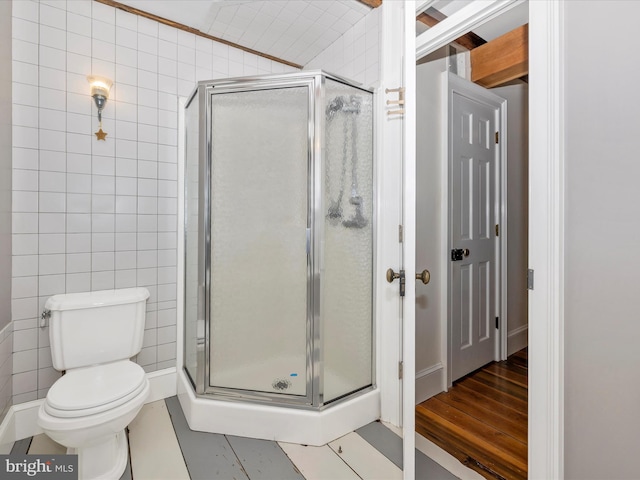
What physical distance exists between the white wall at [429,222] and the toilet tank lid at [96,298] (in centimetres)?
169

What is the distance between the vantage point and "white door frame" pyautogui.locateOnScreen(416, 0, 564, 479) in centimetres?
110

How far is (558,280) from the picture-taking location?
1106mm

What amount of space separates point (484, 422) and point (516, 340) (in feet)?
4.03

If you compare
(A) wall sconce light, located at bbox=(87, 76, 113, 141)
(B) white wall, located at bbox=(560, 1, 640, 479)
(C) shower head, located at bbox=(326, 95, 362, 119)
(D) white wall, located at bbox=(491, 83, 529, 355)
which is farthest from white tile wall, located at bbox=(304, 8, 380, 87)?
(A) wall sconce light, located at bbox=(87, 76, 113, 141)

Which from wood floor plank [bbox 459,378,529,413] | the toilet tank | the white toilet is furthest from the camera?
wood floor plank [bbox 459,378,529,413]

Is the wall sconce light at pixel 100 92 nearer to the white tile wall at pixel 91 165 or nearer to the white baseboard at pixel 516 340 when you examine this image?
the white tile wall at pixel 91 165

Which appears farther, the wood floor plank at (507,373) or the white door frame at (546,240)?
the wood floor plank at (507,373)

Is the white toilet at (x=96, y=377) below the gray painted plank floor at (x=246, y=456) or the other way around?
the other way around

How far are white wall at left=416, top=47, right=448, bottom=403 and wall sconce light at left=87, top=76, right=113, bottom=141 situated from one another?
1.82 meters

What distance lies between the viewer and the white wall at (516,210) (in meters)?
2.64

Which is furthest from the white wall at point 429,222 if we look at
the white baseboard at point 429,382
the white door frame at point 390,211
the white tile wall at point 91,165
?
the white tile wall at point 91,165

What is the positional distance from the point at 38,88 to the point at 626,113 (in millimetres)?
2583

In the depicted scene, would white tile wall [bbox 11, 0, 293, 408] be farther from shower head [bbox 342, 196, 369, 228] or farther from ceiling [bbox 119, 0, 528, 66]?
shower head [bbox 342, 196, 369, 228]

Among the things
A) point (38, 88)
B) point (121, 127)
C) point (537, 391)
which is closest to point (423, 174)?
point (537, 391)
